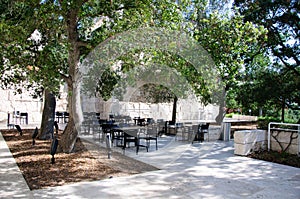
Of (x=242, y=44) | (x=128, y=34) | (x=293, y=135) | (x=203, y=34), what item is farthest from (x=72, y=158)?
(x=293, y=135)

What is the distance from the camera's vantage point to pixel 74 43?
693 cm

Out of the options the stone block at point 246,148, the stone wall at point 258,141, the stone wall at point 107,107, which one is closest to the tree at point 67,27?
the stone wall at point 258,141

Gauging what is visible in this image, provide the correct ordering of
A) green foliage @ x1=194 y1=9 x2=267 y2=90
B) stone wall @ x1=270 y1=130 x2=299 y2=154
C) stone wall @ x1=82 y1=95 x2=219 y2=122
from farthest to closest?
stone wall @ x1=82 y1=95 x2=219 y2=122, stone wall @ x1=270 y1=130 x2=299 y2=154, green foliage @ x1=194 y1=9 x2=267 y2=90

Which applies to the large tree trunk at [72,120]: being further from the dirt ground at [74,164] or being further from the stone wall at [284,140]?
the stone wall at [284,140]

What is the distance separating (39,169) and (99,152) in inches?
88.4

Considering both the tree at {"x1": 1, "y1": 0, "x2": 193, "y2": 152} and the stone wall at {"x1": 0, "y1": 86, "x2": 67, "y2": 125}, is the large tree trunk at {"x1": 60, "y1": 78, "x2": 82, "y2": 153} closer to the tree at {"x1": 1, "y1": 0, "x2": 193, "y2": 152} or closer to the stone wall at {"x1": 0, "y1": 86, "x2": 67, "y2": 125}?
the tree at {"x1": 1, "y1": 0, "x2": 193, "y2": 152}

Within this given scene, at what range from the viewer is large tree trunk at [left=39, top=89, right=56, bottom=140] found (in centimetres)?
972

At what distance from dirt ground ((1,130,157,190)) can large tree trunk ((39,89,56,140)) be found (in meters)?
1.35

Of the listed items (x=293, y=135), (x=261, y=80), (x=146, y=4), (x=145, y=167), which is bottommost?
(x=145, y=167)

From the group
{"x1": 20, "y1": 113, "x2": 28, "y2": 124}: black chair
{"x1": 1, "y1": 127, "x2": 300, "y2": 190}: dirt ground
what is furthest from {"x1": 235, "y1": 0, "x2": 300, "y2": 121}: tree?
{"x1": 20, "y1": 113, "x2": 28, "y2": 124}: black chair

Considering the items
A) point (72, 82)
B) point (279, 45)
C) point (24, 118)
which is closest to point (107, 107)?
point (24, 118)

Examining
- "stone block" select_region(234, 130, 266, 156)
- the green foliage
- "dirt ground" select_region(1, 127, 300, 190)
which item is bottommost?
"dirt ground" select_region(1, 127, 300, 190)

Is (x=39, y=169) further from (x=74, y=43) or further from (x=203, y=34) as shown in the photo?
(x=203, y=34)

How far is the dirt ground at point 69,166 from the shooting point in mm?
5254
